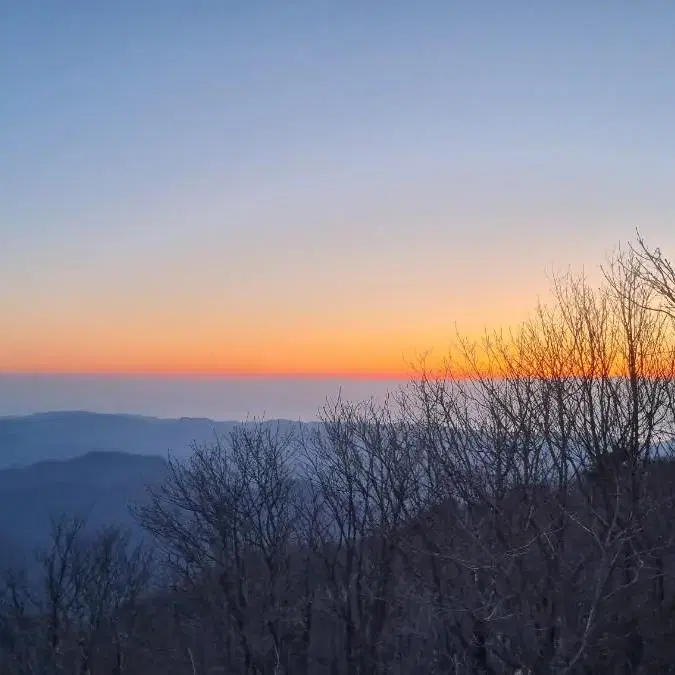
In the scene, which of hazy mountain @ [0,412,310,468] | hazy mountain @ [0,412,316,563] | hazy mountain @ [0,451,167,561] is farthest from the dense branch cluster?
hazy mountain @ [0,412,310,468]

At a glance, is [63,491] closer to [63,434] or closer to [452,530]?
[63,434]

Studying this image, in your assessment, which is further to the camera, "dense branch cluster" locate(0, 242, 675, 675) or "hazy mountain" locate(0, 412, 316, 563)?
"hazy mountain" locate(0, 412, 316, 563)

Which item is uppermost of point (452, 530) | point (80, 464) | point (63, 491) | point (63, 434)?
point (452, 530)

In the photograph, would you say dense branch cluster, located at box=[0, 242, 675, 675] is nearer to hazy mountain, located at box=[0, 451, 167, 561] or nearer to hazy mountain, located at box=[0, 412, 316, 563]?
hazy mountain, located at box=[0, 412, 316, 563]

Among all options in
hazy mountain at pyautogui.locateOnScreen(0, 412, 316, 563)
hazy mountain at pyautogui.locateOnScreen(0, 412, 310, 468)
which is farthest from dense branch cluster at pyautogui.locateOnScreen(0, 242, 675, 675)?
hazy mountain at pyautogui.locateOnScreen(0, 412, 310, 468)

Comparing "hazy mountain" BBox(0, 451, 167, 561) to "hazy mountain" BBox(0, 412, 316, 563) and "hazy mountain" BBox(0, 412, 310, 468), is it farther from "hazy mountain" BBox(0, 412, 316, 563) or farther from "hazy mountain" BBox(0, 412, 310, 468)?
"hazy mountain" BBox(0, 412, 310, 468)

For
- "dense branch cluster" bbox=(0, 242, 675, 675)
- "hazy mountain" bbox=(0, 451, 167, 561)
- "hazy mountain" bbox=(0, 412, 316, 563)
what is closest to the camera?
"dense branch cluster" bbox=(0, 242, 675, 675)

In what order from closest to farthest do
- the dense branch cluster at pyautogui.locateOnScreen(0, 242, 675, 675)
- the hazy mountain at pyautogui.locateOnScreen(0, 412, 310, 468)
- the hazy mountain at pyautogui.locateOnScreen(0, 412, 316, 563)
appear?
the dense branch cluster at pyautogui.locateOnScreen(0, 242, 675, 675) < the hazy mountain at pyautogui.locateOnScreen(0, 412, 316, 563) < the hazy mountain at pyautogui.locateOnScreen(0, 412, 310, 468)

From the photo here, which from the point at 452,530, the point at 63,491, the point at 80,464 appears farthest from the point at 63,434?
the point at 452,530

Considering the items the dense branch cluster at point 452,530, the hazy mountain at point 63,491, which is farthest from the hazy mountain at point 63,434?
the dense branch cluster at point 452,530

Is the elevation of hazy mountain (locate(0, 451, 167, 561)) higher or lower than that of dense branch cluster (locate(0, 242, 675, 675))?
lower
